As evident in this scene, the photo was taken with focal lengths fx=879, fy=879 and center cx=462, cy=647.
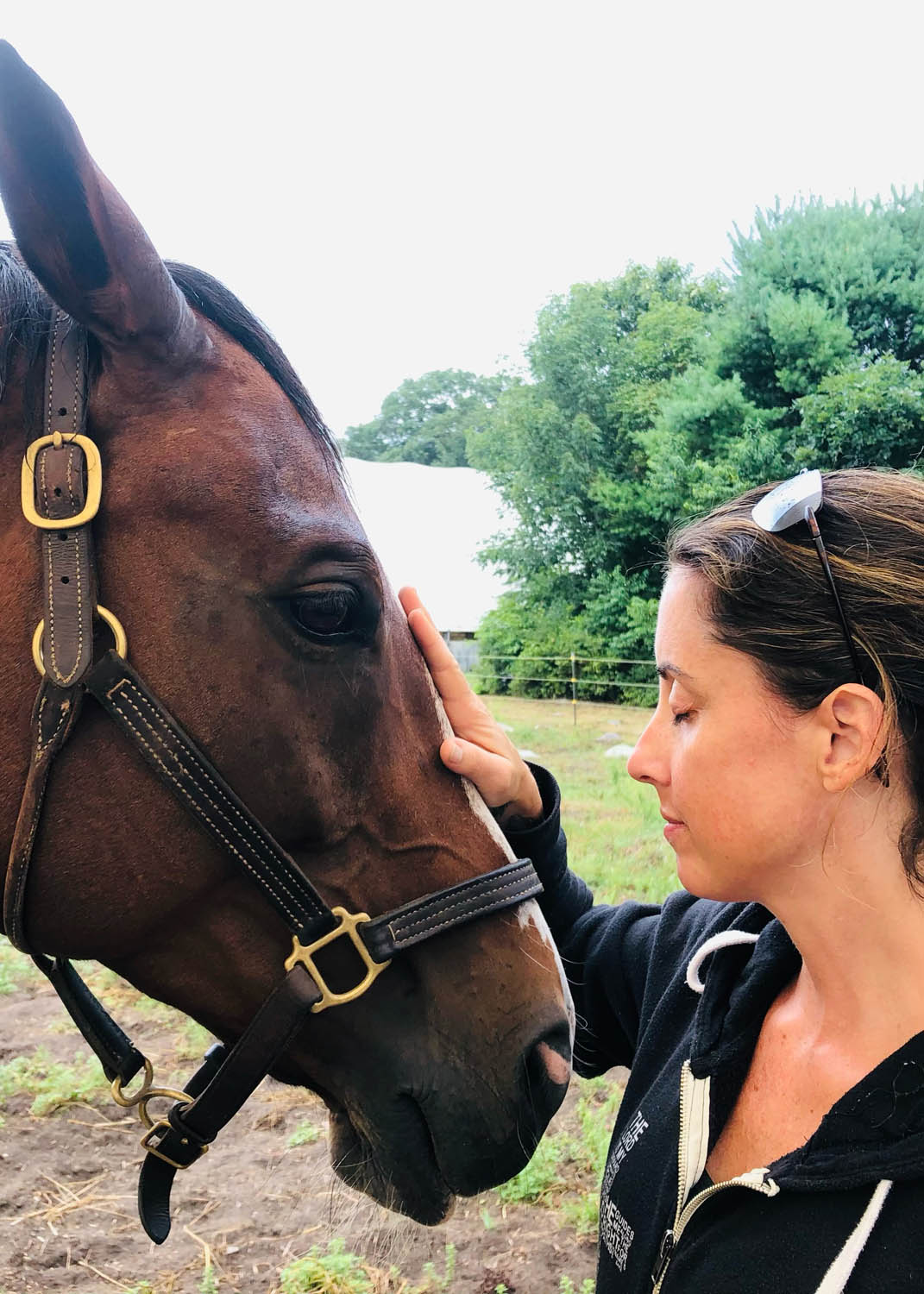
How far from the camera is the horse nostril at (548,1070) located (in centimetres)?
149

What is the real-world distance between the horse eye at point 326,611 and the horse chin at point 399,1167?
0.81 m

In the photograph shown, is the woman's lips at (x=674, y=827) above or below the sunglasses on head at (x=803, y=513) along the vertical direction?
below

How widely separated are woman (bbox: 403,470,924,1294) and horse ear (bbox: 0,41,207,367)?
95 cm

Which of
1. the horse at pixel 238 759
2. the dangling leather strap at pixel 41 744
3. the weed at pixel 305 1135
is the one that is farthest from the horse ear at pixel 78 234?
the weed at pixel 305 1135

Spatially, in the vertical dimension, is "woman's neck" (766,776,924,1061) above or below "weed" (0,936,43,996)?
above

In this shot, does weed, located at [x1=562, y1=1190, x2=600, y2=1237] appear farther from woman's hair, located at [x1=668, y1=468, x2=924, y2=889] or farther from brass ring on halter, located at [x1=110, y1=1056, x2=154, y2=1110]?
woman's hair, located at [x1=668, y1=468, x2=924, y2=889]

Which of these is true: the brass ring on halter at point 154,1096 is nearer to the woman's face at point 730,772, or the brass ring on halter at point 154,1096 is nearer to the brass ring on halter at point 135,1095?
the brass ring on halter at point 135,1095

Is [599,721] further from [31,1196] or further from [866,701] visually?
[866,701]

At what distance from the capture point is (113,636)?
1399 millimetres

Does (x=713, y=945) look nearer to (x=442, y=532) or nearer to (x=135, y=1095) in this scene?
(x=135, y=1095)

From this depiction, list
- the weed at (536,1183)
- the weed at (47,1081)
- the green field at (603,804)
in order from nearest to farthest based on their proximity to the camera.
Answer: the weed at (536,1183)
the weed at (47,1081)
the green field at (603,804)

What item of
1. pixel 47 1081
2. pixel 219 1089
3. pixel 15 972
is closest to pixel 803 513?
pixel 219 1089

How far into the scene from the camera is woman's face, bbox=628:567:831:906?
1262mm

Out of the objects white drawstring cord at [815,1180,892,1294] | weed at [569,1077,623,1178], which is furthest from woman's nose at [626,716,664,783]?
weed at [569,1077,623,1178]
